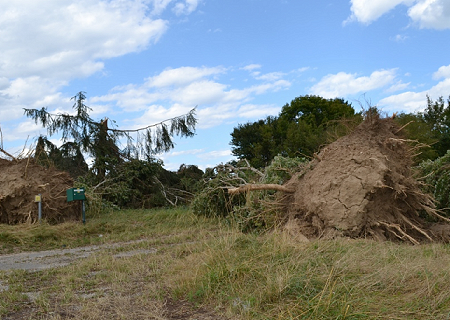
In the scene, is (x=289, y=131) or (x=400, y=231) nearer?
(x=400, y=231)

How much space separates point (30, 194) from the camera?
1291cm

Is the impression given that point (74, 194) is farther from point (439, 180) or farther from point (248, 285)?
point (439, 180)

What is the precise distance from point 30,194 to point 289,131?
1636cm

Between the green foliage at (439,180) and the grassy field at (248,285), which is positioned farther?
the green foliage at (439,180)

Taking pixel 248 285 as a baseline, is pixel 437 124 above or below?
above

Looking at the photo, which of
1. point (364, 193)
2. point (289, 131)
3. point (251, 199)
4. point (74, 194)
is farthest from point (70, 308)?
point (289, 131)

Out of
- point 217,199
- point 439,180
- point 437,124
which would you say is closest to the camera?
point 439,180

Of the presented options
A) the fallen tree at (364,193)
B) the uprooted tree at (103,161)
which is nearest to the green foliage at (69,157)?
the uprooted tree at (103,161)

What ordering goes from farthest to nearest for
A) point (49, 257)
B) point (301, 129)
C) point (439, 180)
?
point (301, 129)
point (439, 180)
point (49, 257)

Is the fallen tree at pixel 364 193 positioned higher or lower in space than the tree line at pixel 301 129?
lower

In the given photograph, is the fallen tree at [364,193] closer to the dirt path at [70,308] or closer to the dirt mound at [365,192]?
the dirt mound at [365,192]

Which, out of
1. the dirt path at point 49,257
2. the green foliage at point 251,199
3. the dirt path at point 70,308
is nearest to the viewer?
the dirt path at point 70,308

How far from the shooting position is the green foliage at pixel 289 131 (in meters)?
25.0

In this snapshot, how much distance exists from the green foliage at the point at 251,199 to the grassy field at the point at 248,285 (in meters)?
2.37
